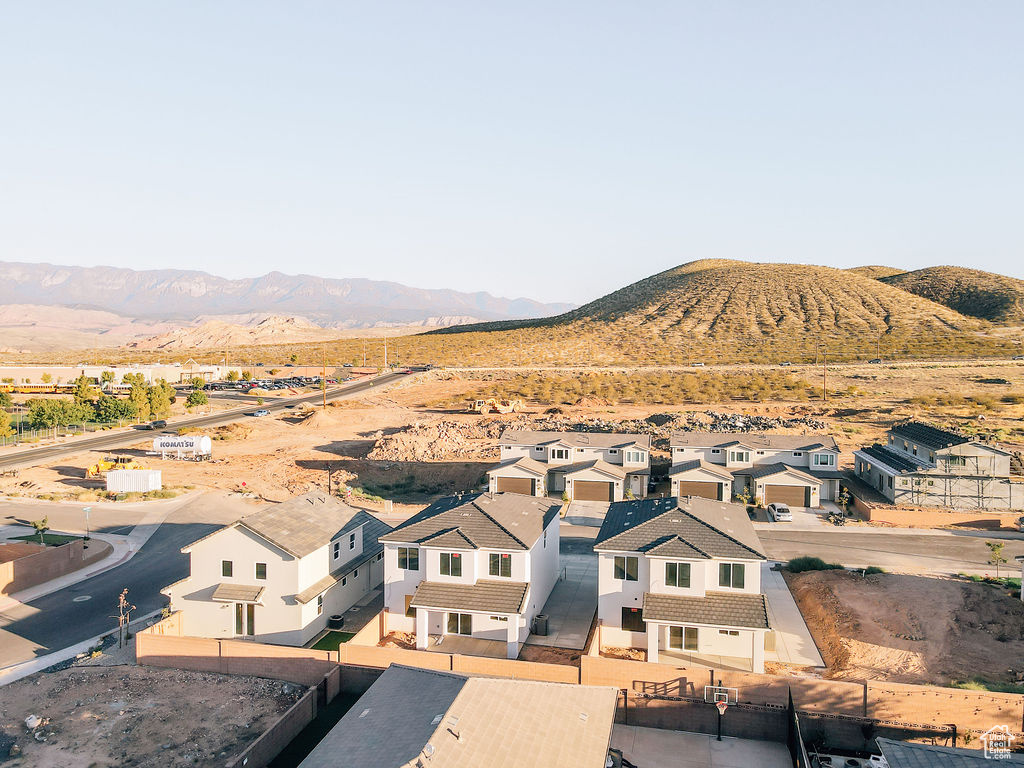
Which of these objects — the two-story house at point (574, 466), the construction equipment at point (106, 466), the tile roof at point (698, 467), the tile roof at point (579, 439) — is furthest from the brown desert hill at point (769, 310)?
the construction equipment at point (106, 466)

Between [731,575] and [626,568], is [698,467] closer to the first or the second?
[731,575]

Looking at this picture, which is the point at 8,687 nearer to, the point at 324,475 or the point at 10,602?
the point at 10,602

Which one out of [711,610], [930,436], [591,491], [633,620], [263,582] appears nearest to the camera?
[711,610]

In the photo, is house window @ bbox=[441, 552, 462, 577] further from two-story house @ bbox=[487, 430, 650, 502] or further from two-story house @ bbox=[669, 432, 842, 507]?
two-story house @ bbox=[669, 432, 842, 507]

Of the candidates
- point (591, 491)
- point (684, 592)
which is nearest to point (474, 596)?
point (684, 592)

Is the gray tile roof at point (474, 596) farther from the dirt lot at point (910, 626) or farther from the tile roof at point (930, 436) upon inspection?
the tile roof at point (930, 436)

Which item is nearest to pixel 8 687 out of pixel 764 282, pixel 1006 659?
pixel 1006 659
